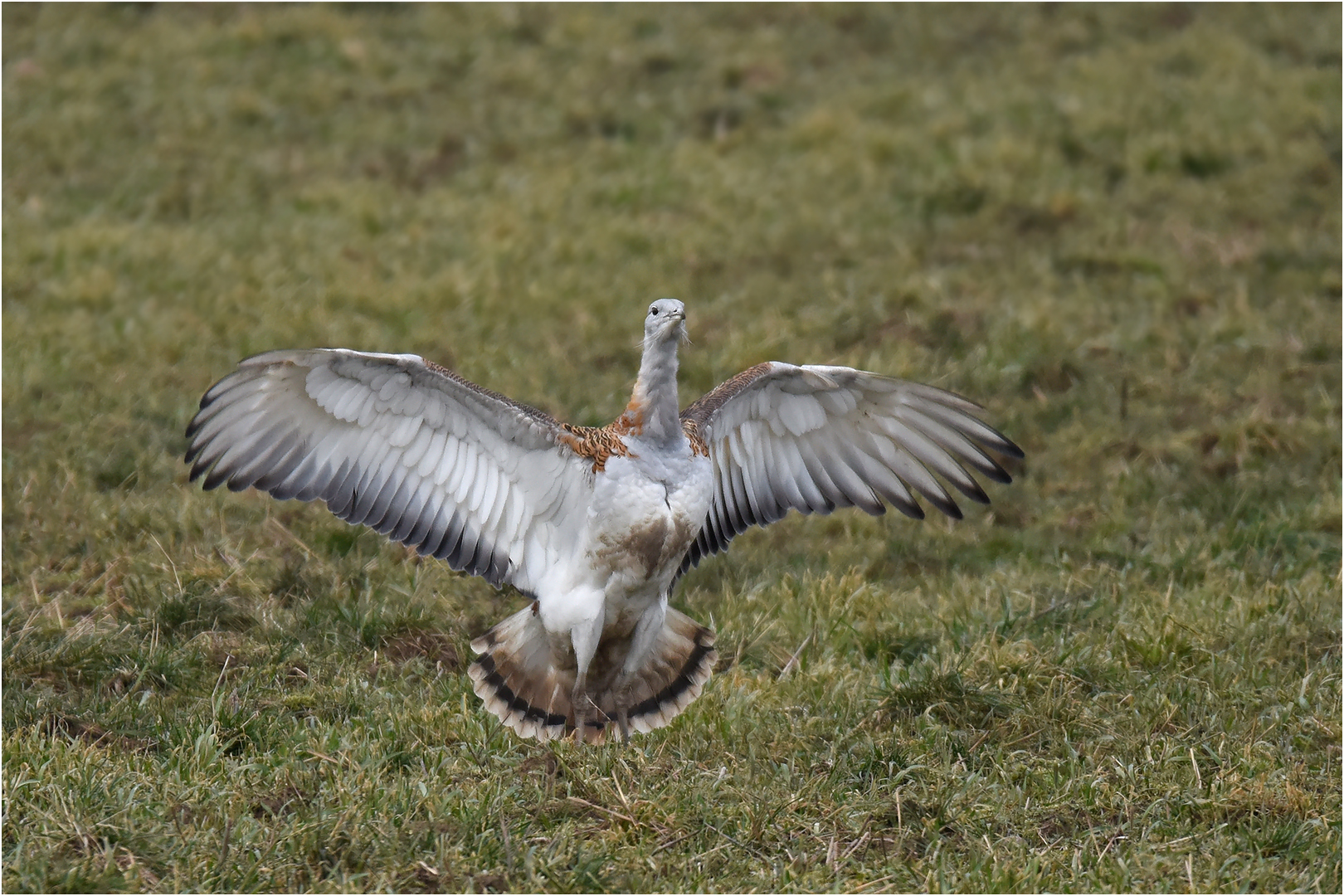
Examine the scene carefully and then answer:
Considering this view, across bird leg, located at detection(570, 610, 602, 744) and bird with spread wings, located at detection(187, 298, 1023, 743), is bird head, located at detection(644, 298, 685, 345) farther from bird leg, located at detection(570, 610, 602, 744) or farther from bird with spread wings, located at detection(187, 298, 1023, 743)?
bird leg, located at detection(570, 610, 602, 744)

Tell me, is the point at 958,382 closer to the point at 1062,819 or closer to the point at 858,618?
the point at 858,618

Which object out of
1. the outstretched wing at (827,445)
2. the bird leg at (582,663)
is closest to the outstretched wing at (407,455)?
the bird leg at (582,663)

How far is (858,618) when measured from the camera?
6957 millimetres

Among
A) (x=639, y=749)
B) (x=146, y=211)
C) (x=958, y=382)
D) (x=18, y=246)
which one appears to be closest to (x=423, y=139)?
(x=146, y=211)

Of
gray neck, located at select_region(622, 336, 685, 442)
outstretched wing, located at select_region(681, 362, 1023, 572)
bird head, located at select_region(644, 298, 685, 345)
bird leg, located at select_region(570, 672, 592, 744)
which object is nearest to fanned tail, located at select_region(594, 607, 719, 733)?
bird leg, located at select_region(570, 672, 592, 744)

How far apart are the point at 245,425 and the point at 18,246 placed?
230 inches

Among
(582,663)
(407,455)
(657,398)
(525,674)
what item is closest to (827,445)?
(657,398)

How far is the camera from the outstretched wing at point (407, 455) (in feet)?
18.2

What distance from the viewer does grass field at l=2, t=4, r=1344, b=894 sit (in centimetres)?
509

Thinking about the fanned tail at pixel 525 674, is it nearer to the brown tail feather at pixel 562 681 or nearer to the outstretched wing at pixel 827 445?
the brown tail feather at pixel 562 681

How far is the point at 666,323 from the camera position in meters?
5.57

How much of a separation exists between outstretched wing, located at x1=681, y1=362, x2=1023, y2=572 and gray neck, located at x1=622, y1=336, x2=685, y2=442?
13.4 inches

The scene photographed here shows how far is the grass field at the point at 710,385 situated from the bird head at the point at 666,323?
1.49 meters

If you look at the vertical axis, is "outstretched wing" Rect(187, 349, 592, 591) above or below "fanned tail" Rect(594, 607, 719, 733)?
above
